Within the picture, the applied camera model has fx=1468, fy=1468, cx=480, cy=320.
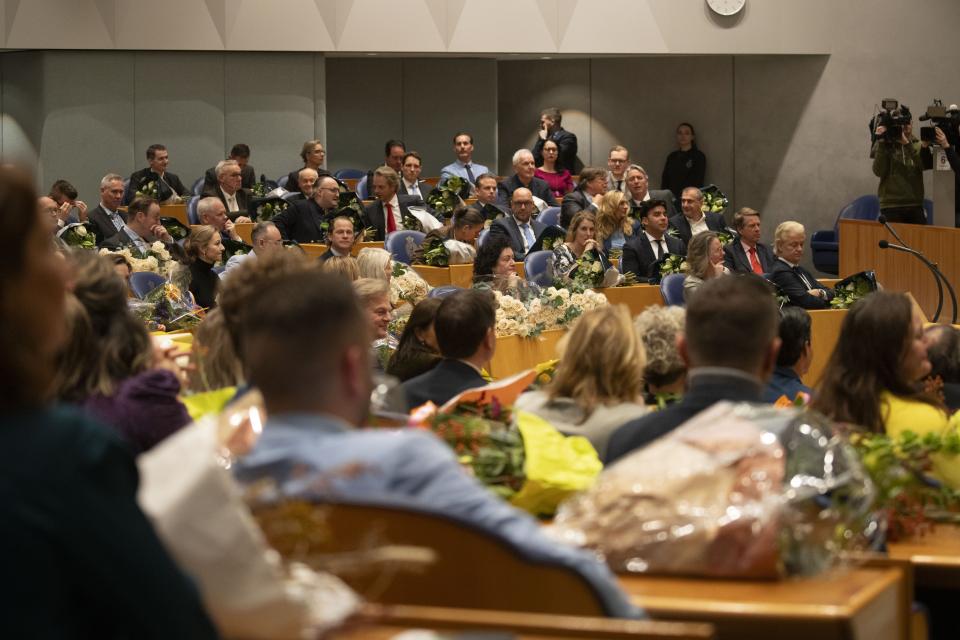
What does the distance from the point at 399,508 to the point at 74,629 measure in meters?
0.50

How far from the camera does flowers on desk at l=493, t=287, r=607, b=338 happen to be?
7.32 meters

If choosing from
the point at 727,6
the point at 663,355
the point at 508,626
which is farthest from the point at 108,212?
the point at 508,626

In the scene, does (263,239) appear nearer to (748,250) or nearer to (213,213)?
(213,213)

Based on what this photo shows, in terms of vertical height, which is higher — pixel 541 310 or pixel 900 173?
pixel 900 173

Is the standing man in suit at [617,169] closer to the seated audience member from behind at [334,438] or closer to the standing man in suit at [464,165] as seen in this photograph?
the standing man in suit at [464,165]

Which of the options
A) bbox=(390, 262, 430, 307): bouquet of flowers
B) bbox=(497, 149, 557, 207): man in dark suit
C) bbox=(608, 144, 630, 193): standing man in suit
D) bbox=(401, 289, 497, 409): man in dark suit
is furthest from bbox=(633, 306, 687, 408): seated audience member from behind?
bbox=(608, 144, 630, 193): standing man in suit

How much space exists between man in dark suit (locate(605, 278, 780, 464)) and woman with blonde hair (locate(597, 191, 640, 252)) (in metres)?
7.49

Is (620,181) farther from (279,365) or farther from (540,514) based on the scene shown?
(279,365)

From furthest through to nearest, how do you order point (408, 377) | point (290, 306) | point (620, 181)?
point (620, 181) < point (408, 377) < point (290, 306)

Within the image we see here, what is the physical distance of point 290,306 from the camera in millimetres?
1914

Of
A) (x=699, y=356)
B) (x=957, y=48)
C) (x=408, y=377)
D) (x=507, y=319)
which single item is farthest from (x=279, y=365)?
(x=957, y=48)

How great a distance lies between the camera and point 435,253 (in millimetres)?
9438

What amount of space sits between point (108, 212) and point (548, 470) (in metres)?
9.40

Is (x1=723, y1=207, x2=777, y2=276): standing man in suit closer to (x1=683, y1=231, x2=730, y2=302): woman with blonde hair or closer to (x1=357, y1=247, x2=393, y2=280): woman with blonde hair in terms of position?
(x1=683, y1=231, x2=730, y2=302): woman with blonde hair
